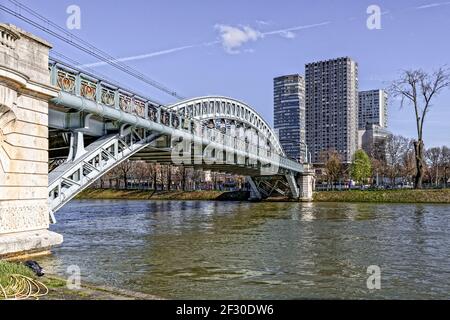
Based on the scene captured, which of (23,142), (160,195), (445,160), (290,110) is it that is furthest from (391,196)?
(290,110)

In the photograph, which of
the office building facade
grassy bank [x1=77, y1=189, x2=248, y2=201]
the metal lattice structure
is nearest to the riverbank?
the metal lattice structure

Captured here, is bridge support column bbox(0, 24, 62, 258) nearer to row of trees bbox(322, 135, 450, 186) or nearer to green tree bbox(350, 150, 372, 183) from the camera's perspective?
row of trees bbox(322, 135, 450, 186)

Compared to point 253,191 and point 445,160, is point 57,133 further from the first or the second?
point 445,160

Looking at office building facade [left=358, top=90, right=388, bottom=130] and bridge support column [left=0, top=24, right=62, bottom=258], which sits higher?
office building facade [left=358, top=90, right=388, bottom=130]

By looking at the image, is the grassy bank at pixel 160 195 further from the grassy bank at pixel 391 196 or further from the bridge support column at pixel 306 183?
the grassy bank at pixel 391 196

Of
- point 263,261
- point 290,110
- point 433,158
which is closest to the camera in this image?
point 263,261

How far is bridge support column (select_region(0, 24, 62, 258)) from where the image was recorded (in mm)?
15406

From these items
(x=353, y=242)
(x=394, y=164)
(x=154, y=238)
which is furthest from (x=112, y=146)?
Answer: (x=394, y=164)

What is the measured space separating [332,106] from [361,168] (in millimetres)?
55420

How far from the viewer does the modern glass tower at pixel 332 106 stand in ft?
425

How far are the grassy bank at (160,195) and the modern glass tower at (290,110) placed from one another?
58.5 m

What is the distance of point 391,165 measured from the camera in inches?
4023

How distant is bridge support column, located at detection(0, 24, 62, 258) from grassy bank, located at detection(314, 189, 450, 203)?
60344 millimetres

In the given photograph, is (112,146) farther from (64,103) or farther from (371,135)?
(371,135)
